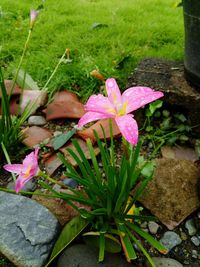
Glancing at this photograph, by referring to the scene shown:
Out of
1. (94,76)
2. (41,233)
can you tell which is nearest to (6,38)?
(94,76)

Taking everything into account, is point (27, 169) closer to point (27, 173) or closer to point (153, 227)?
point (27, 173)

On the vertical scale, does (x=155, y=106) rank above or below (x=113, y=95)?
below

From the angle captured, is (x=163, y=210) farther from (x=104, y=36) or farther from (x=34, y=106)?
(x=104, y=36)

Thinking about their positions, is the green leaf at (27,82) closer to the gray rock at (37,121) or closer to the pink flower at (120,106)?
the gray rock at (37,121)

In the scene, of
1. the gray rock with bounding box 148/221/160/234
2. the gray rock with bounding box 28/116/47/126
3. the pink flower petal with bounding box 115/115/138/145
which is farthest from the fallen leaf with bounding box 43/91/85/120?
the pink flower petal with bounding box 115/115/138/145

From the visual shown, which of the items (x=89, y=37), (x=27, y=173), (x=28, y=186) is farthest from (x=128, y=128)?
(x=89, y=37)

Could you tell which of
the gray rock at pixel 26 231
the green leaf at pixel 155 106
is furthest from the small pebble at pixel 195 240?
the green leaf at pixel 155 106
